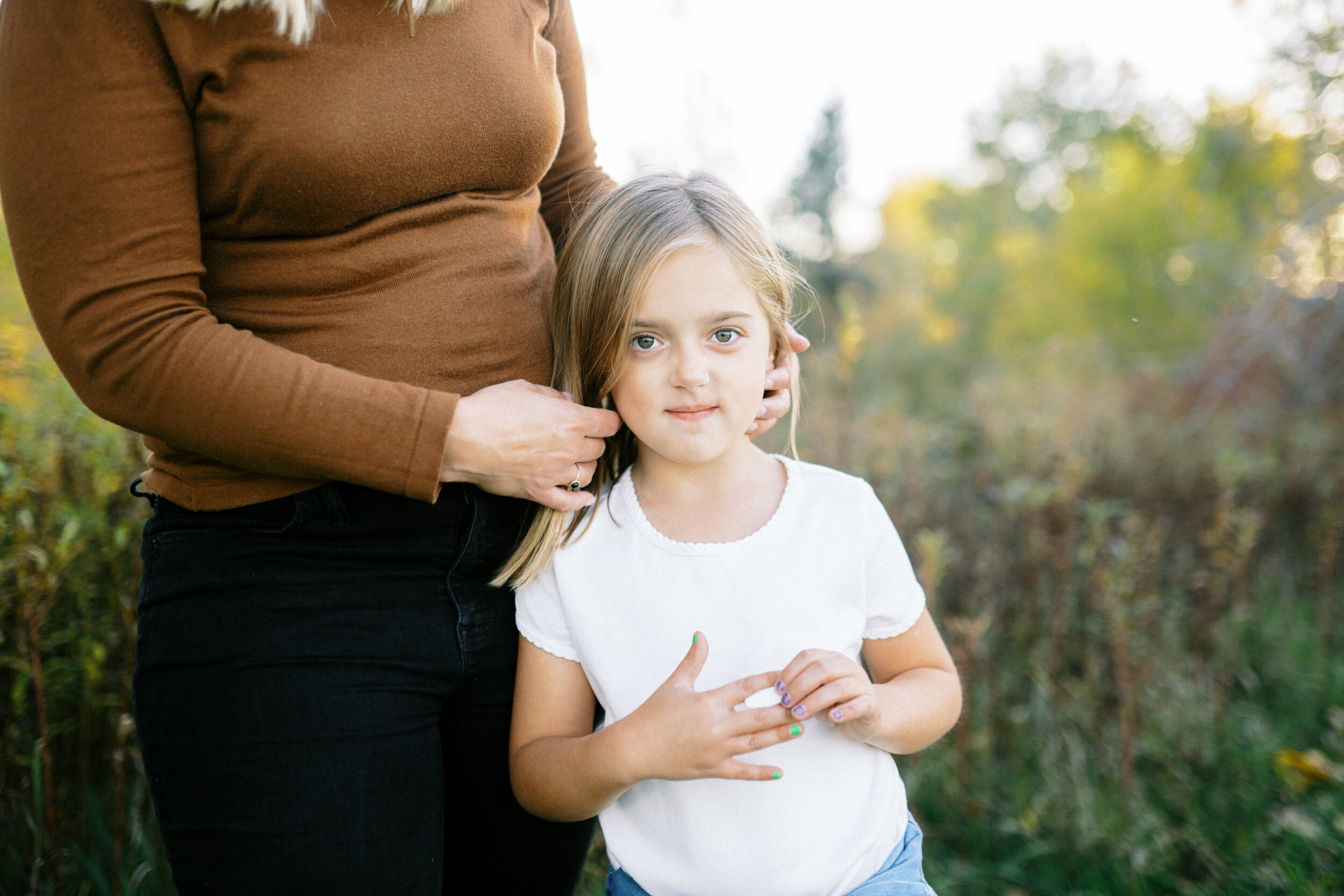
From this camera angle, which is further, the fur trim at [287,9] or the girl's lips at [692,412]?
the girl's lips at [692,412]

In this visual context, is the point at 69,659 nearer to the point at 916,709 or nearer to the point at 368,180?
the point at 368,180

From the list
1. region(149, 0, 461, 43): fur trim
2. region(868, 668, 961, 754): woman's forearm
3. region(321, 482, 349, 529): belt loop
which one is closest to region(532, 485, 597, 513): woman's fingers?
region(321, 482, 349, 529): belt loop

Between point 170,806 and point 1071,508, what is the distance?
127 inches

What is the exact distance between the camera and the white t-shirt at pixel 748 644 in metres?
1.30

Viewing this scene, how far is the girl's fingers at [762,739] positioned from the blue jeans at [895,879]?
35 centimetres

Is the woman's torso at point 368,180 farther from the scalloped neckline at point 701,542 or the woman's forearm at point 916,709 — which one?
the woman's forearm at point 916,709

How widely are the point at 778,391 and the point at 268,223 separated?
89 centimetres

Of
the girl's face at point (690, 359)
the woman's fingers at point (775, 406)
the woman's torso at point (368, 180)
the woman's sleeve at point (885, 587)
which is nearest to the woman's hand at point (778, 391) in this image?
the woman's fingers at point (775, 406)

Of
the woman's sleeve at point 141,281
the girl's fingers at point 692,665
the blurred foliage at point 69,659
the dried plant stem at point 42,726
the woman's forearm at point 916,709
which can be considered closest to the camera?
the woman's sleeve at point 141,281

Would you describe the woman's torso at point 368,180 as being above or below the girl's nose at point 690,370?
above

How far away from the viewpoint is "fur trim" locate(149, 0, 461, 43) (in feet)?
3.45

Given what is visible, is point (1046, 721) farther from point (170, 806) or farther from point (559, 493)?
point (170, 806)

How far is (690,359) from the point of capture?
1366mm

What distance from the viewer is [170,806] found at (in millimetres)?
1165
